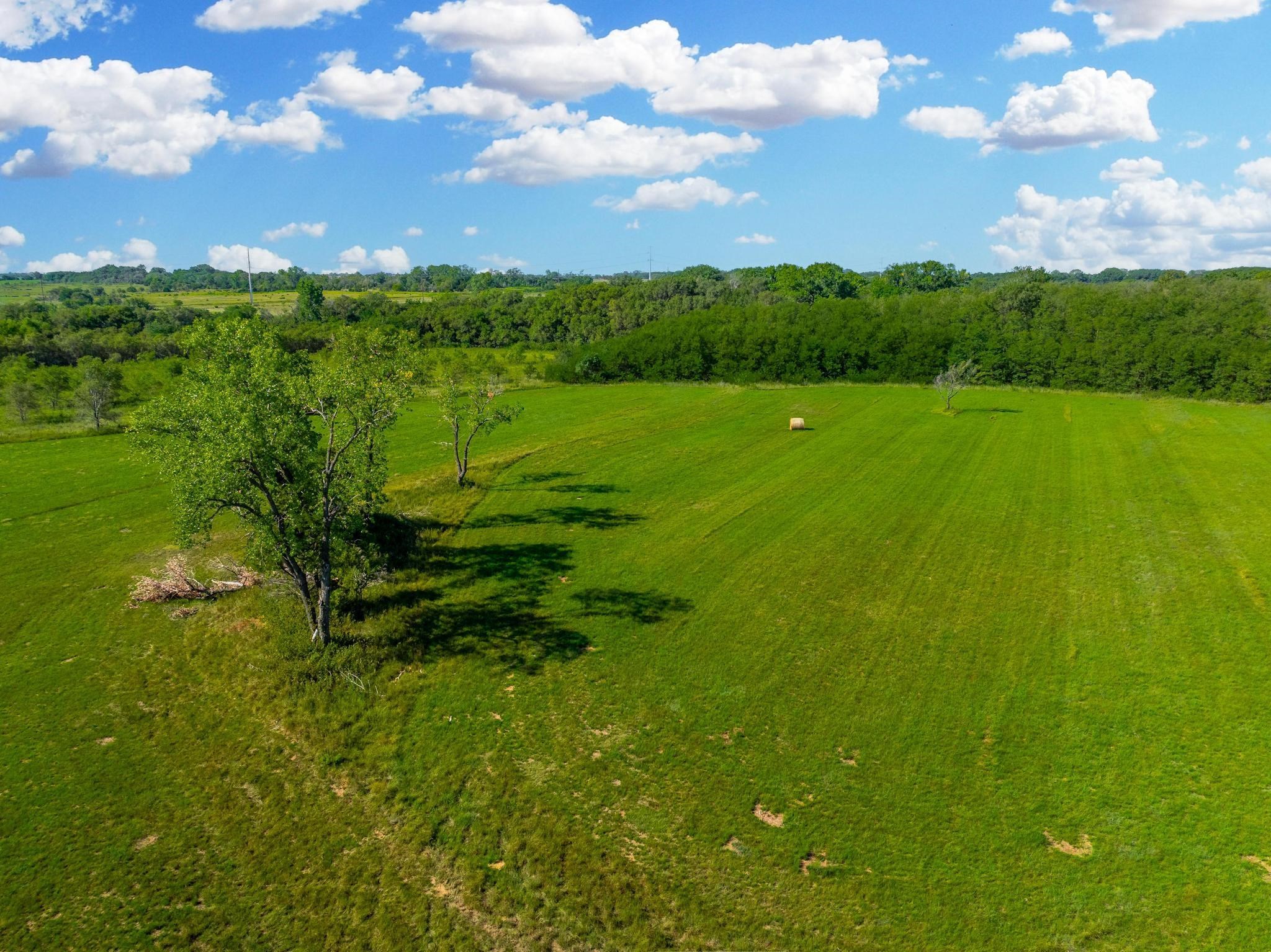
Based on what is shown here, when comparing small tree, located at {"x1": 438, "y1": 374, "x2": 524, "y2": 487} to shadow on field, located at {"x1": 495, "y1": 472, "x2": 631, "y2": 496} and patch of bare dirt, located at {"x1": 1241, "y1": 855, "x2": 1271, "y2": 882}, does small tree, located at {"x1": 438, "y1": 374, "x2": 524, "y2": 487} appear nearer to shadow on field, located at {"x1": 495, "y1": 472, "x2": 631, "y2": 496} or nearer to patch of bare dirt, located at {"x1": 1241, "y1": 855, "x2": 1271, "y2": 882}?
shadow on field, located at {"x1": 495, "y1": 472, "x2": 631, "y2": 496}

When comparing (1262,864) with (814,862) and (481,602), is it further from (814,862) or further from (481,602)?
(481,602)

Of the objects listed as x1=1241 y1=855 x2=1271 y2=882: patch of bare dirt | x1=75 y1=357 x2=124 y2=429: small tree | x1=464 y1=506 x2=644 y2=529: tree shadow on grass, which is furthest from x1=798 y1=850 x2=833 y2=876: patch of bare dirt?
x1=75 y1=357 x2=124 y2=429: small tree

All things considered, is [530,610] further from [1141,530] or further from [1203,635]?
[1141,530]

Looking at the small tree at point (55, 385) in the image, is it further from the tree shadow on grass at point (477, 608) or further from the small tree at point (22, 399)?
the tree shadow on grass at point (477, 608)

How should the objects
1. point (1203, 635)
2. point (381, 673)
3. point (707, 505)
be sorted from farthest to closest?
1. point (707, 505)
2. point (1203, 635)
3. point (381, 673)

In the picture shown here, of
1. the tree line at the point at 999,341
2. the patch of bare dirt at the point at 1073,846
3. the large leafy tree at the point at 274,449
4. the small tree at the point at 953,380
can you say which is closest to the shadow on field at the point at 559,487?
the large leafy tree at the point at 274,449

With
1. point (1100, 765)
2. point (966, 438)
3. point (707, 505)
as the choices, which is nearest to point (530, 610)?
point (707, 505)
